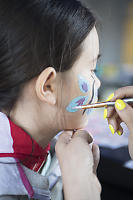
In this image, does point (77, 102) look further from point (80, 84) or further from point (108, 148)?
point (108, 148)

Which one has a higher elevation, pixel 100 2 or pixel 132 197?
pixel 100 2

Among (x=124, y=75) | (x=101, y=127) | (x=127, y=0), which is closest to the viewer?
(x=101, y=127)

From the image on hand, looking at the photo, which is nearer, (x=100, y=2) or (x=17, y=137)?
(x=17, y=137)

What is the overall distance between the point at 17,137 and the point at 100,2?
447 millimetres

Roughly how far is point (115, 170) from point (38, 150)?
0.93ft

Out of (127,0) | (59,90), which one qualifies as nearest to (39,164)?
(59,90)

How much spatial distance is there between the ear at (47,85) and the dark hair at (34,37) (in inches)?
0.5

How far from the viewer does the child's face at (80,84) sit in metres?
0.54

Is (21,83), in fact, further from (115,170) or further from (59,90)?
(115,170)

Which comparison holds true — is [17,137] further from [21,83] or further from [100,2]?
[100,2]

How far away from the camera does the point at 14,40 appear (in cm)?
48

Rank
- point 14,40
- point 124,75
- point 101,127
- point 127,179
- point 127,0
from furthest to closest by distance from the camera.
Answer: point 127,0 → point 124,75 → point 101,127 → point 127,179 → point 14,40

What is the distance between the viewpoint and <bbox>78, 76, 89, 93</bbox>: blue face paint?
22.0 inches

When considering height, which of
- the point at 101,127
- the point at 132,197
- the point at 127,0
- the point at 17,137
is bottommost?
the point at 132,197
